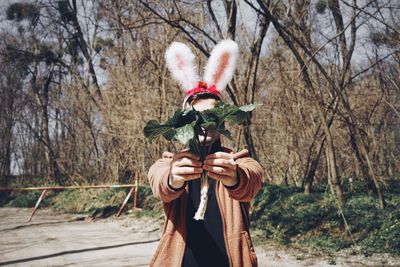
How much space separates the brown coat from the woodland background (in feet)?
9.48

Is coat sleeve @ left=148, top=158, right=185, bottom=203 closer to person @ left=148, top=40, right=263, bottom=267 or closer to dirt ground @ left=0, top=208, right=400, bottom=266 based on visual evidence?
person @ left=148, top=40, right=263, bottom=267

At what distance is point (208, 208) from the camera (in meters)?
1.64

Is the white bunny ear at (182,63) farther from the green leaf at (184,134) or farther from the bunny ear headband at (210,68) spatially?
the green leaf at (184,134)

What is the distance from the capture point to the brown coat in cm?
144

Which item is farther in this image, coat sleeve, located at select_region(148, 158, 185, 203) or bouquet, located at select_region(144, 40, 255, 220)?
coat sleeve, located at select_region(148, 158, 185, 203)

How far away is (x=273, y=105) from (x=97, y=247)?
13.0 ft

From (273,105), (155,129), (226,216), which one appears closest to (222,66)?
(155,129)

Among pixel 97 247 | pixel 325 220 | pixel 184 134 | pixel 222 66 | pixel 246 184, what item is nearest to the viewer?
pixel 184 134

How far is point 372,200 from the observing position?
235 inches

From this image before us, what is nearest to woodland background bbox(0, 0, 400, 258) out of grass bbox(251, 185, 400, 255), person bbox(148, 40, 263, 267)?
grass bbox(251, 185, 400, 255)

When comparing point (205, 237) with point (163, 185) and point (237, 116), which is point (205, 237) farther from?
point (237, 116)

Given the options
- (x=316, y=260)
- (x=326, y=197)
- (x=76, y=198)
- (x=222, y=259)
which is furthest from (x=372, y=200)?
(x=76, y=198)

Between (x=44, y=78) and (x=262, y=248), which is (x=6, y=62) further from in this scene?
(x=262, y=248)

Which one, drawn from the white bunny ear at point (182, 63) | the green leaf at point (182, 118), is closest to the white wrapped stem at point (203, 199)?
the green leaf at point (182, 118)
